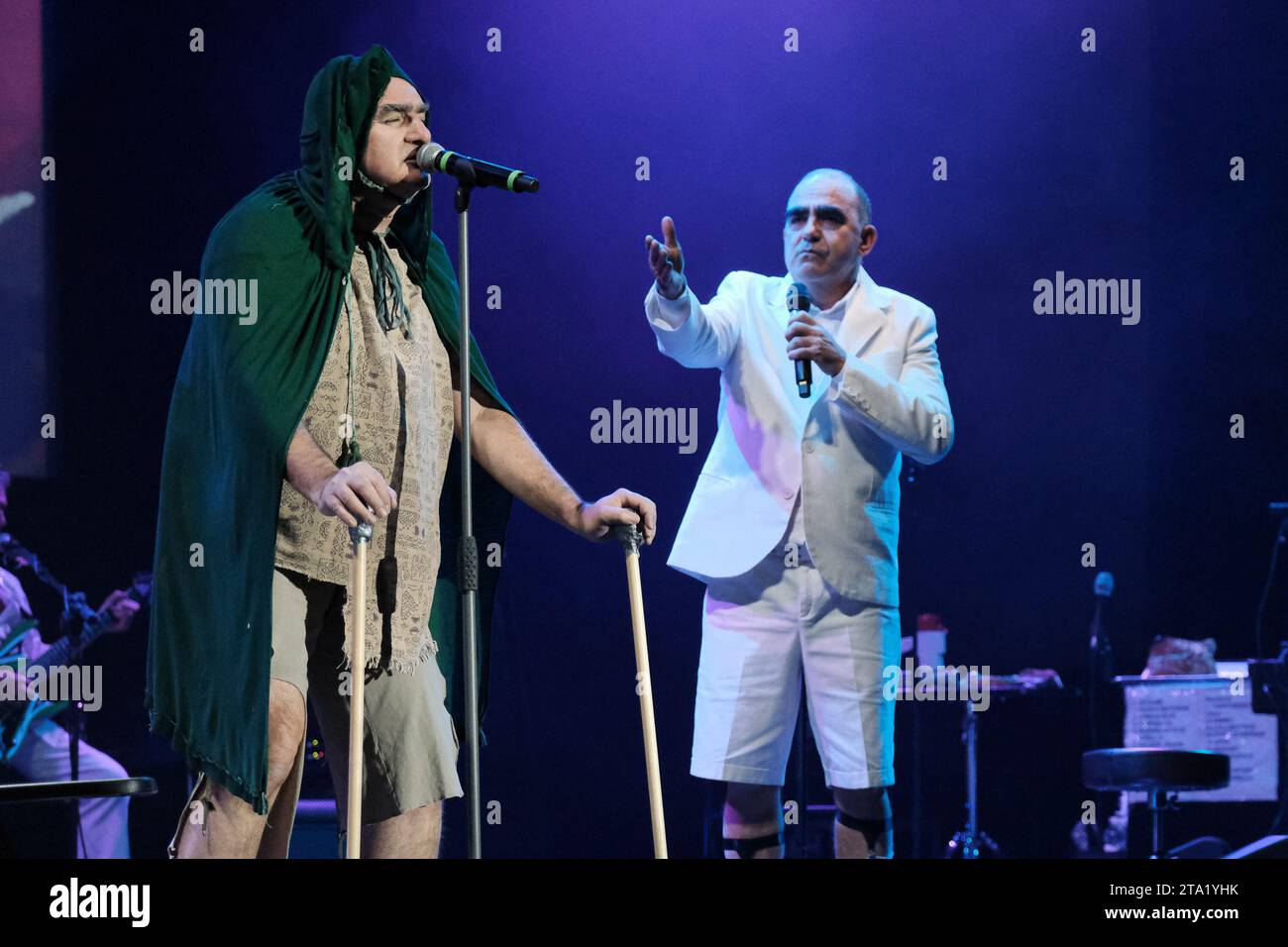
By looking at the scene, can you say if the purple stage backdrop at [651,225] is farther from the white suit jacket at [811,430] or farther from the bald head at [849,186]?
the white suit jacket at [811,430]

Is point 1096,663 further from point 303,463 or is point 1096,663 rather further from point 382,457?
point 303,463

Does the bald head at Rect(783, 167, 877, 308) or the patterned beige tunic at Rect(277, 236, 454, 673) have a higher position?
the bald head at Rect(783, 167, 877, 308)

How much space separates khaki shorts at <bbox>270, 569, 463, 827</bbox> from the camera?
10.6 ft

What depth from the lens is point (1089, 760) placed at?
491 cm

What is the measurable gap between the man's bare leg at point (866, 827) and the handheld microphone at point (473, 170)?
5.65 ft

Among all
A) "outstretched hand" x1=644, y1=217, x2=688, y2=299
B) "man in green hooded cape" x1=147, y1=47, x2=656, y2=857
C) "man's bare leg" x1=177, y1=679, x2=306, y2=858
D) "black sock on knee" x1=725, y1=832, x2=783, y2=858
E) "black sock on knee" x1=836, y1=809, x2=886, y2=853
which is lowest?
"black sock on knee" x1=725, y1=832, x2=783, y2=858

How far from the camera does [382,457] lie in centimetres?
329

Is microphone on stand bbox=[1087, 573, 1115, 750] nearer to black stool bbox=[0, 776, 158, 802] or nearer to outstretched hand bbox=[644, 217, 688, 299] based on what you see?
outstretched hand bbox=[644, 217, 688, 299]

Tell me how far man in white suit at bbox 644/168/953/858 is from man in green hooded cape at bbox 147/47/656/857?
770 mm

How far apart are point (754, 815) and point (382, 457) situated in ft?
4.58

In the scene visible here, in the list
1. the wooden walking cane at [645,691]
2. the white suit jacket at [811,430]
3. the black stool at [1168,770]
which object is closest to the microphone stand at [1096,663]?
the black stool at [1168,770]

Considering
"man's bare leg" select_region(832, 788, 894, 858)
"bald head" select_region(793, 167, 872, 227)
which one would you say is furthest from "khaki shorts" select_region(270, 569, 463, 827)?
"bald head" select_region(793, 167, 872, 227)

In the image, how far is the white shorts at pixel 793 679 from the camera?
3980mm

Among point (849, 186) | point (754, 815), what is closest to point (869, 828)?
point (754, 815)
